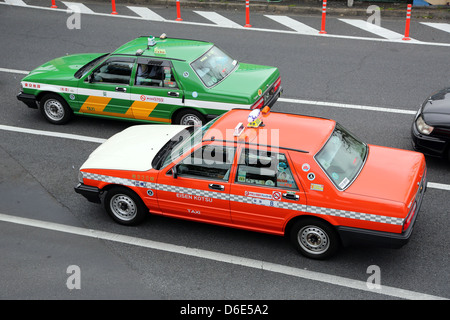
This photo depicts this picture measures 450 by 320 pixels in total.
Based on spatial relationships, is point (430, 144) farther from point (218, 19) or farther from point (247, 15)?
point (218, 19)

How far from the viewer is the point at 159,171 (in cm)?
717

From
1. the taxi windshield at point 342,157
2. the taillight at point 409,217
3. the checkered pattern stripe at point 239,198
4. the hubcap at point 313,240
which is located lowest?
the hubcap at point 313,240

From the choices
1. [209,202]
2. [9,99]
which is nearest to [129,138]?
[209,202]

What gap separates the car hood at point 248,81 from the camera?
9477 millimetres

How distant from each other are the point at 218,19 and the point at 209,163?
1038 cm

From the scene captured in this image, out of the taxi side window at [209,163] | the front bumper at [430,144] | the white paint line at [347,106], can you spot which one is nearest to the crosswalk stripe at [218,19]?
the white paint line at [347,106]

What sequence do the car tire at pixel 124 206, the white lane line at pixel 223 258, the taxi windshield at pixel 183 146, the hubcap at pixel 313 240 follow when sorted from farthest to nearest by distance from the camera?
the car tire at pixel 124 206 → the taxi windshield at pixel 183 146 → the hubcap at pixel 313 240 → the white lane line at pixel 223 258

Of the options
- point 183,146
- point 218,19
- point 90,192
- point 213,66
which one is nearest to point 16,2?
point 218,19

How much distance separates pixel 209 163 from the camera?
6.95 meters

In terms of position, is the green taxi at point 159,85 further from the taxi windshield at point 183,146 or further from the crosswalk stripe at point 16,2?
the crosswalk stripe at point 16,2

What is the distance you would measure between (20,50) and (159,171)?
8.96 metres

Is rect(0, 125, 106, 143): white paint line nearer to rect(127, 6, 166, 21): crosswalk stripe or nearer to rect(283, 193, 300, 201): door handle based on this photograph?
rect(283, 193, 300, 201): door handle

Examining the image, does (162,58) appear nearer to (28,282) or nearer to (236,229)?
(236,229)

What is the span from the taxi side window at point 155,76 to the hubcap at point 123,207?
9.38 ft
